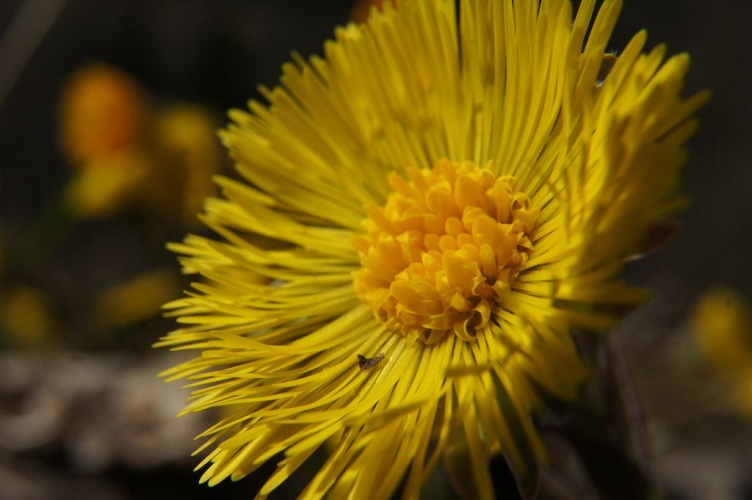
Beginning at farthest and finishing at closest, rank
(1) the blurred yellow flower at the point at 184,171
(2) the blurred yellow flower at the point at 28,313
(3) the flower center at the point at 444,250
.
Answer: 1. (2) the blurred yellow flower at the point at 28,313
2. (1) the blurred yellow flower at the point at 184,171
3. (3) the flower center at the point at 444,250

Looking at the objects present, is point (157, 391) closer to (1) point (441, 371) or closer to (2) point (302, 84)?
(2) point (302, 84)

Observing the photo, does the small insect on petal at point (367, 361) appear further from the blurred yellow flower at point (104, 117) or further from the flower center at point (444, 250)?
the blurred yellow flower at point (104, 117)

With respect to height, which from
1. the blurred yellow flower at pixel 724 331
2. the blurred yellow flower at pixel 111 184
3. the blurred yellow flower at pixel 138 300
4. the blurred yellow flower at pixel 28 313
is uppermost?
the blurred yellow flower at pixel 111 184

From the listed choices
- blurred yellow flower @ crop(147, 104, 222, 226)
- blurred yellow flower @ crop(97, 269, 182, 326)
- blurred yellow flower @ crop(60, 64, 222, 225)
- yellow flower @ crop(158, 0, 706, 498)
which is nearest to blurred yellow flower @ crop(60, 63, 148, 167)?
blurred yellow flower @ crop(60, 64, 222, 225)

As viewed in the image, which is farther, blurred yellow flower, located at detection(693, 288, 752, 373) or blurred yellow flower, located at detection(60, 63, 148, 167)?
blurred yellow flower, located at detection(60, 63, 148, 167)

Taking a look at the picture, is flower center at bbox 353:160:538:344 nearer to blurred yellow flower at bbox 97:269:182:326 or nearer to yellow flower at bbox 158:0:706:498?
yellow flower at bbox 158:0:706:498

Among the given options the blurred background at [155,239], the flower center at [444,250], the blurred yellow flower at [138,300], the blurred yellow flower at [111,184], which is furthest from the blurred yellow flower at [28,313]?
the flower center at [444,250]

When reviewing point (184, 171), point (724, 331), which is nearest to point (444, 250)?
point (724, 331)
